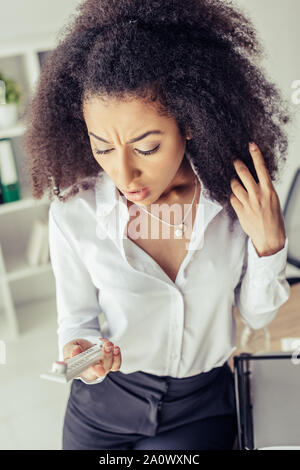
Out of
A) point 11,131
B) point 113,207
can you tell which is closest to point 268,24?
point 11,131

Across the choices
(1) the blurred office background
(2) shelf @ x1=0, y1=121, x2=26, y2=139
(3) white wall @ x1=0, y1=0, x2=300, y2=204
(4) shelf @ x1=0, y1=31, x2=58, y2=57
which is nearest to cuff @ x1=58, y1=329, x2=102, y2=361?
(1) the blurred office background

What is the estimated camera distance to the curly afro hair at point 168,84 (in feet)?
1.78

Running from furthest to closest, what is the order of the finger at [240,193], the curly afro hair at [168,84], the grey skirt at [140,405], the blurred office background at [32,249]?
the blurred office background at [32,249]
the grey skirt at [140,405]
the finger at [240,193]
the curly afro hair at [168,84]

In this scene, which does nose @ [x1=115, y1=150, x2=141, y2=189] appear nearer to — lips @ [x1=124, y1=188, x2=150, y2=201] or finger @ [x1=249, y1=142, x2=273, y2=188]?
lips @ [x1=124, y1=188, x2=150, y2=201]

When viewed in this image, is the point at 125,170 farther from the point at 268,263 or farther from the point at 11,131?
the point at 11,131

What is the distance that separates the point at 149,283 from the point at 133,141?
26 cm

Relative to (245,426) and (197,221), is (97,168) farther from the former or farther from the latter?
(245,426)

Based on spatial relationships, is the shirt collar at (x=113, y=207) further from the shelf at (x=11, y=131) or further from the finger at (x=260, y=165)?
Answer: the shelf at (x=11, y=131)

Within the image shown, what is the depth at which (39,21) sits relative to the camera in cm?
171

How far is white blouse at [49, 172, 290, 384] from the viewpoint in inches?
29.0

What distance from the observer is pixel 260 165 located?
2.06ft

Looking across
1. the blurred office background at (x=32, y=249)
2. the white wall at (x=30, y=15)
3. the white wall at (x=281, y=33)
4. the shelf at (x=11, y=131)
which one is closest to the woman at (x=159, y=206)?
the blurred office background at (x=32, y=249)

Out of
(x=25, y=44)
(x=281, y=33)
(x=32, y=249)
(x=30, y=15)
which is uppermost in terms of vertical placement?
(x=30, y=15)

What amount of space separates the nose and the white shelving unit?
0.93 meters
